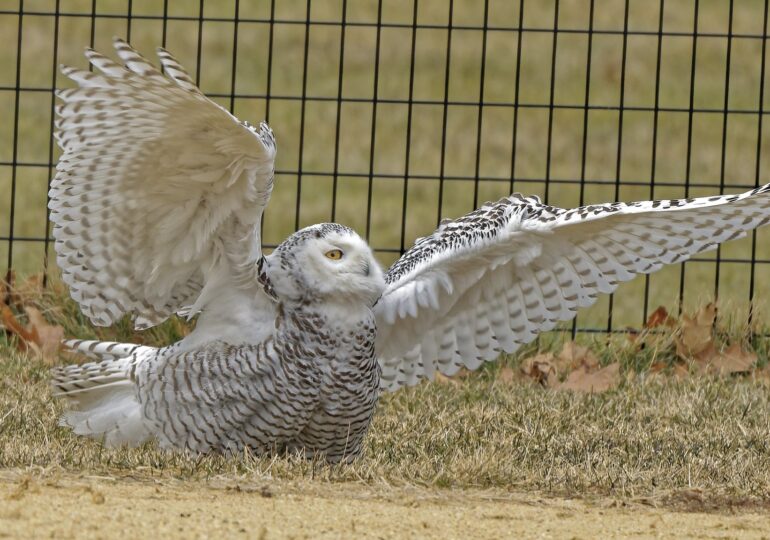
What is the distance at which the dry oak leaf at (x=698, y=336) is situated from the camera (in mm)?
7699

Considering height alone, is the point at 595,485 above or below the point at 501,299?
below

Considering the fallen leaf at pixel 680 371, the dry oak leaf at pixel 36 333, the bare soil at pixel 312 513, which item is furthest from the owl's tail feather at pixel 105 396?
the fallen leaf at pixel 680 371

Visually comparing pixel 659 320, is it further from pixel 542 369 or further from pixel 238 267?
pixel 238 267

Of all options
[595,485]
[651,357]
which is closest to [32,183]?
[651,357]

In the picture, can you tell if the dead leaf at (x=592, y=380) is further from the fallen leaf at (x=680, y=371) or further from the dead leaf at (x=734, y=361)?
the dead leaf at (x=734, y=361)

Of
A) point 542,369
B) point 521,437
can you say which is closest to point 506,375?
point 542,369

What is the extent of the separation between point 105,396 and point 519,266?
161cm

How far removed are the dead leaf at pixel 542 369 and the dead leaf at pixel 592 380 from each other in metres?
0.07

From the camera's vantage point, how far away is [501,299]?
228 inches

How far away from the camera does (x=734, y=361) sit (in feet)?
25.1

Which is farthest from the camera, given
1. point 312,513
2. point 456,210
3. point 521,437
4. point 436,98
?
point 436,98

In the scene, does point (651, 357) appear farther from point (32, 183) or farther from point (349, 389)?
point (32, 183)

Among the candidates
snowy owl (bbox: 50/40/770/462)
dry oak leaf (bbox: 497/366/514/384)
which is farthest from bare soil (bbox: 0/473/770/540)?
dry oak leaf (bbox: 497/366/514/384)

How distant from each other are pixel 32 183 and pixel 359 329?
9.65 m
